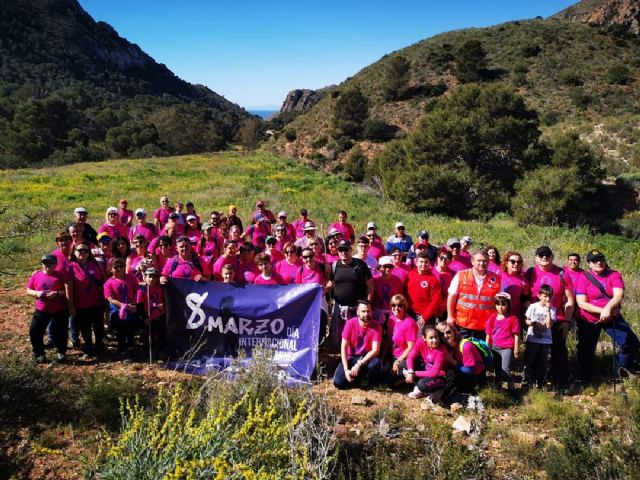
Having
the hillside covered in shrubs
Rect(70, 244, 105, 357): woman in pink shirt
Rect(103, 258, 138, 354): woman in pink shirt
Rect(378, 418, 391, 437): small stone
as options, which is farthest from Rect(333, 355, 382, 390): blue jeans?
the hillside covered in shrubs

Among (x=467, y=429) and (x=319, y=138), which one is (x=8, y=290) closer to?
(x=467, y=429)

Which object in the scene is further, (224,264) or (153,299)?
(224,264)

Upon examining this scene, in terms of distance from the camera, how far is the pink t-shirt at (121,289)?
5973 mm

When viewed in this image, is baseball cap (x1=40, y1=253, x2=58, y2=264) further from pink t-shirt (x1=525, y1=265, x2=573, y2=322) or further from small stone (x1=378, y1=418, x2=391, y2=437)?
pink t-shirt (x1=525, y1=265, x2=573, y2=322)

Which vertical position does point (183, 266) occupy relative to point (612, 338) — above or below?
above

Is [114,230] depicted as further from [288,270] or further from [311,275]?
[311,275]

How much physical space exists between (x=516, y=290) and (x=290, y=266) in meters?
3.18

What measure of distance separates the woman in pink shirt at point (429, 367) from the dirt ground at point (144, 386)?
18cm

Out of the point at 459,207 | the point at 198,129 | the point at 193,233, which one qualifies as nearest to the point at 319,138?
the point at 198,129

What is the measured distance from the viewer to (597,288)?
214 inches

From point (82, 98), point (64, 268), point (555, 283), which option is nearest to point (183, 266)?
point (64, 268)

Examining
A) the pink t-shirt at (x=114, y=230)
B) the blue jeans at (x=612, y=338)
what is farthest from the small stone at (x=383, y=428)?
the pink t-shirt at (x=114, y=230)

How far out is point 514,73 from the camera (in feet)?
155

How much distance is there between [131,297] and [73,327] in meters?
1.02
